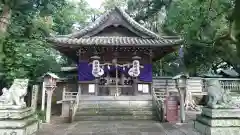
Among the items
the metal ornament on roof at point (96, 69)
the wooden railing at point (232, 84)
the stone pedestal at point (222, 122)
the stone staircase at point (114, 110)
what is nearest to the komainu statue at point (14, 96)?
the stone staircase at point (114, 110)

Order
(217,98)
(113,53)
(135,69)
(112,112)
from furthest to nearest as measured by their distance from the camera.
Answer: (113,53)
(135,69)
(112,112)
(217,98)

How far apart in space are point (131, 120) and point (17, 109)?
6.05 metres

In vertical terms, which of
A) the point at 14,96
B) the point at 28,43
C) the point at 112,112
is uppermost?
the point at 28,43

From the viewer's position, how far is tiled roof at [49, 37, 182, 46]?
43.4 feet

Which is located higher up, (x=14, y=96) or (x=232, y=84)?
(x=232, y=84)

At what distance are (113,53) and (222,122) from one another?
30.5ft

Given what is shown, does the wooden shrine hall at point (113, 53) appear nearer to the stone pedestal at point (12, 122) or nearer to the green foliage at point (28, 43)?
the green foliage at point (28, 43)

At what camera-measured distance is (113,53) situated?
1459 centimetres

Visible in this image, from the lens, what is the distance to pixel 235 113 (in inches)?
257

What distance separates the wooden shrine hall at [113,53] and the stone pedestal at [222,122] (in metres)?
7.03

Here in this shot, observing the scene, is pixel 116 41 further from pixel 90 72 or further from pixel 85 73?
pixel 85 73

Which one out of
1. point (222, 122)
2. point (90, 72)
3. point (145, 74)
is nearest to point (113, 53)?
point (90, 72)

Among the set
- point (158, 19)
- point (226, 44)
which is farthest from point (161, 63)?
point (226, 44)

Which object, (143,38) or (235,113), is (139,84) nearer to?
(143,38)
